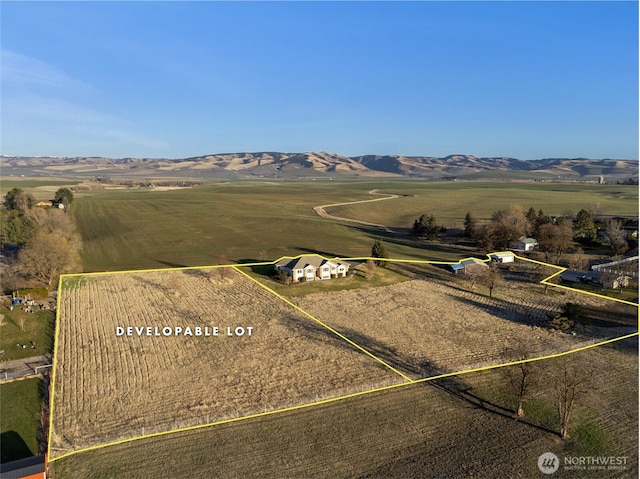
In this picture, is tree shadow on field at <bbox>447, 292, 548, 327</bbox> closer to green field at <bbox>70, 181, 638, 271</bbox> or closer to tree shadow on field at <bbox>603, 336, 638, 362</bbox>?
tree shadow on field at <bbox>603, 336, 638, 362</bbox>

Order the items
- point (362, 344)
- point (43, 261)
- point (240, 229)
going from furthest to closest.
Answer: point (240, 229) < point (43, 261) < point (362, 344)

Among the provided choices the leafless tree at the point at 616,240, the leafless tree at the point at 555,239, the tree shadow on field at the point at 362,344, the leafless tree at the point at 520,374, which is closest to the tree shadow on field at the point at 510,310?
the leafless tree at the point at 520,374

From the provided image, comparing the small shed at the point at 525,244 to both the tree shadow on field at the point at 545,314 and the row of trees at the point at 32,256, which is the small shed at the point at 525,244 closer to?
the tree shadow on field at the point at 545,314

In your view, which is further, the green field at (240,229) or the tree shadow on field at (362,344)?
the green field at (240,229)

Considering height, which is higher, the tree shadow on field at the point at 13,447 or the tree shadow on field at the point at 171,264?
the tree shadow on field at the point at 171,264

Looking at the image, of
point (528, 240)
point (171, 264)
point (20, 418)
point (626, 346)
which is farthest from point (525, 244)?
point (20, 418)

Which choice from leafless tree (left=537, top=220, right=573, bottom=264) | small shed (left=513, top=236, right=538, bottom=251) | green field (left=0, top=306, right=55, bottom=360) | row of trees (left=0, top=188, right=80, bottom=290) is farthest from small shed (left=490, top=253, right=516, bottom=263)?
row of trees (left=0, top=188, right=80, bottom=290)

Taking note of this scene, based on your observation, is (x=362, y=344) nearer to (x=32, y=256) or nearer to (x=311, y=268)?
(x=311, y=268)
